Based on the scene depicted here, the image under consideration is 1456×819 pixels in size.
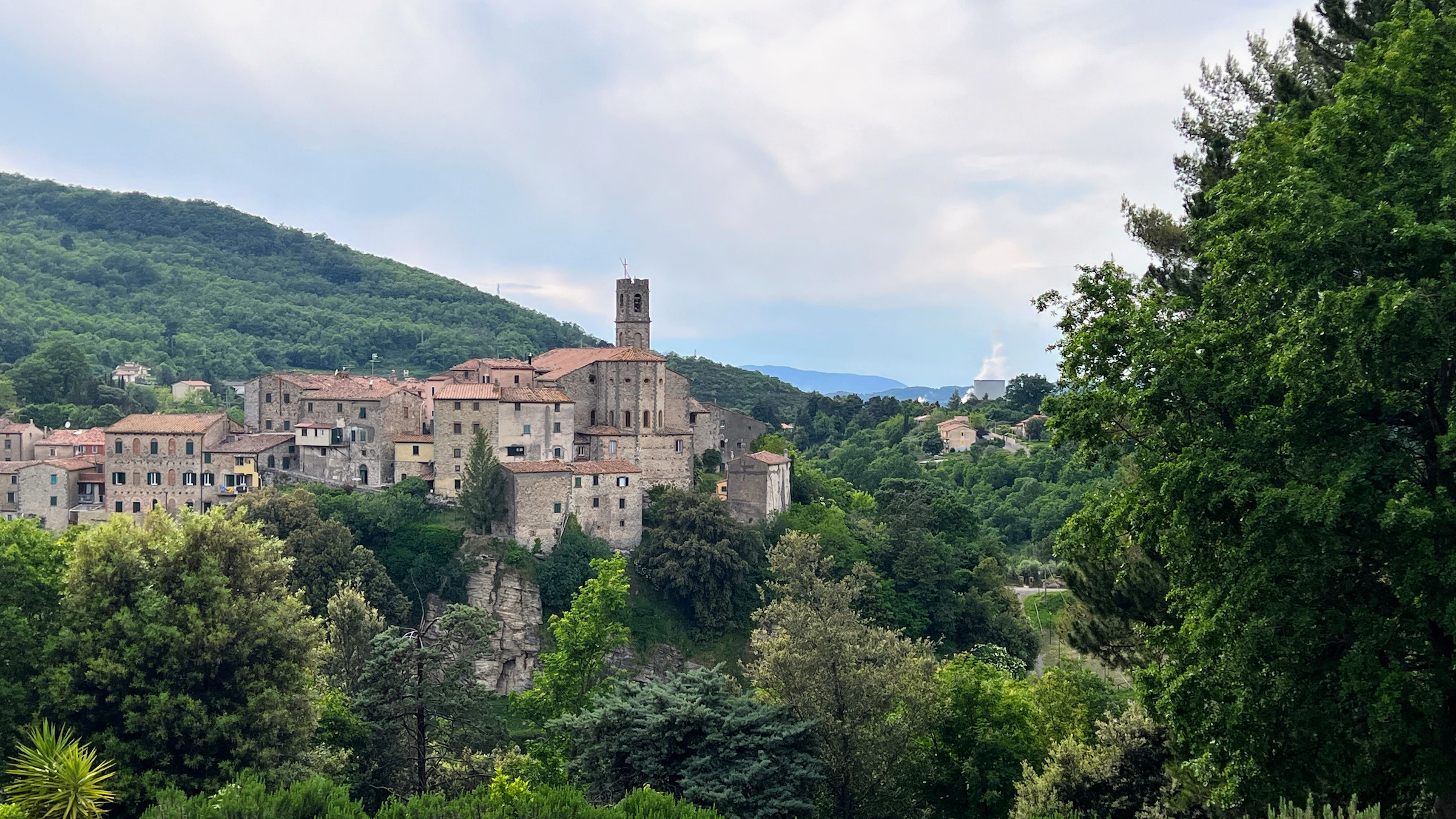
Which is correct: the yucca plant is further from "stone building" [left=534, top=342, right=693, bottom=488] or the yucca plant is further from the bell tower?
the bell tower

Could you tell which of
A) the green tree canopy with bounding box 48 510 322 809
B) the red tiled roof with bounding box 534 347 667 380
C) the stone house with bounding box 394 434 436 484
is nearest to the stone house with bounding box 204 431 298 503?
the stone house with bounding box 394 434 436 484

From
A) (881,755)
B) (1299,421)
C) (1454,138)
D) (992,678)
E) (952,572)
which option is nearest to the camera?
(1454,138)

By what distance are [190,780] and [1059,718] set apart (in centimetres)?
1964

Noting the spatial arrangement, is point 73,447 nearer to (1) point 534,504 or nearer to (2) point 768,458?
(1) point 534,504

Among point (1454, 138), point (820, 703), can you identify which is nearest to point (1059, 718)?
point (820, 703)

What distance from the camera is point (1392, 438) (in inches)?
515

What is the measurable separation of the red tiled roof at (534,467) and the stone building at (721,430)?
9.89 metres

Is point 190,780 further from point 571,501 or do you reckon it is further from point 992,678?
point 571,501

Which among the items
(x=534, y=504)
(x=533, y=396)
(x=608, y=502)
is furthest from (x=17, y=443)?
(x=608, y=502)

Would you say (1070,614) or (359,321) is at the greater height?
(359,321)

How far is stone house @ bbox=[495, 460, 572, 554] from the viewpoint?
51.2 meters

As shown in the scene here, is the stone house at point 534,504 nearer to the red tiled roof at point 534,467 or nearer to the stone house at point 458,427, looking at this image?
the red tiled roof at point 534,467

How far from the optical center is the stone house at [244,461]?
55.0m

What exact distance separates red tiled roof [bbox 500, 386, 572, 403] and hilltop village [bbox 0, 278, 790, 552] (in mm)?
91
